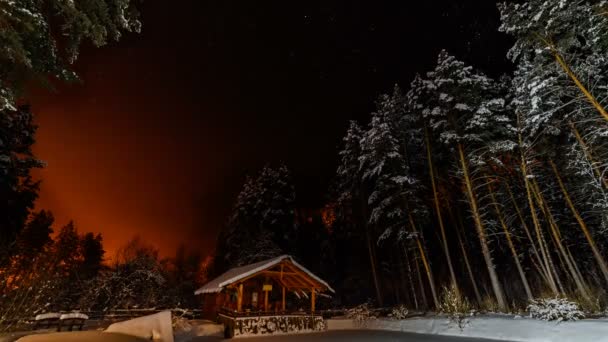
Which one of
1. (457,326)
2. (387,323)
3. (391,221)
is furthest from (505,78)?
(387,323)

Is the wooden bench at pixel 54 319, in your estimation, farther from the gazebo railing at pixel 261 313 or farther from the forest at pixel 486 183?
the forest at pixel 486 183

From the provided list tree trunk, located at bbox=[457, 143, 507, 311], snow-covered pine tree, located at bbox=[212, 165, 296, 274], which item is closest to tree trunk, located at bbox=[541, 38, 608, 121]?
→ tree trunk, located at bbox=[457, 143, 507, 311]

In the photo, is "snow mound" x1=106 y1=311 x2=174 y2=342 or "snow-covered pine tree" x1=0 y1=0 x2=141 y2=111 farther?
"snow mound" x1=106 y1=311 x2=174 y2=342

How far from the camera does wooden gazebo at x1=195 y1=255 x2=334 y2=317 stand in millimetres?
18156

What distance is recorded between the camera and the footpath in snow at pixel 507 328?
1048cm

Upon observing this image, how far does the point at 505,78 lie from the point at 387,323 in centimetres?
1615

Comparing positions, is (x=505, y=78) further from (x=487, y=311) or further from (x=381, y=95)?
(x=487, y=311)

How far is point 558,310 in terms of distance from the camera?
478 inches

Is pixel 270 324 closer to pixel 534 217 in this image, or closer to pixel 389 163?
pixel 389 163

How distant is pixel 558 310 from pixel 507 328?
2050 millimetres

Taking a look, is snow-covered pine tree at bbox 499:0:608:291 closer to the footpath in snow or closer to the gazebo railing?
the footpath in snow

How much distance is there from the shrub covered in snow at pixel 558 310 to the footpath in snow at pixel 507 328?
0.36 m

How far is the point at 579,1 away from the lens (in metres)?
9.76

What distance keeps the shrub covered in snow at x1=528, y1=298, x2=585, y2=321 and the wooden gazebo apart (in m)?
10.7
